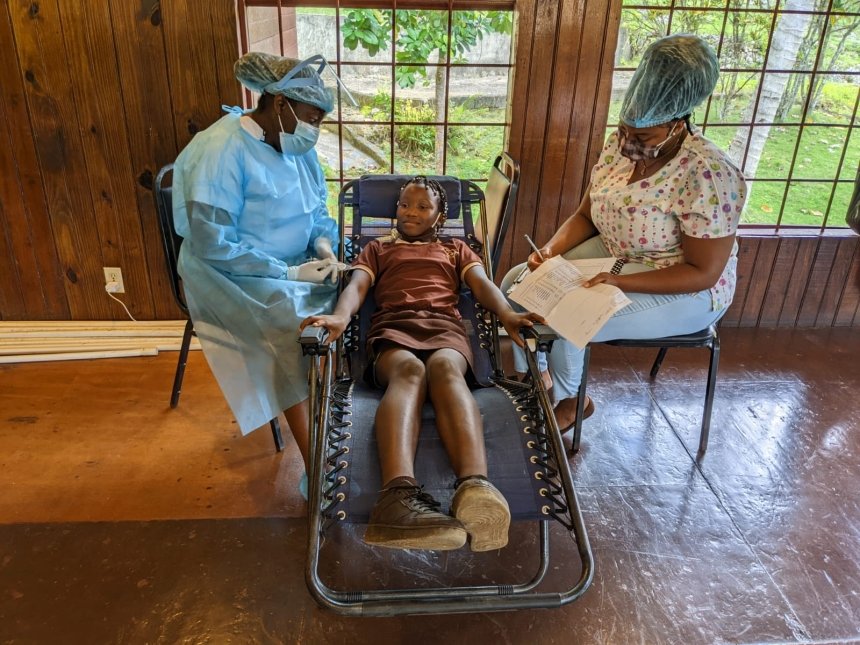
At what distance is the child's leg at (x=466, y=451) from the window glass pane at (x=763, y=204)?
7.51ft

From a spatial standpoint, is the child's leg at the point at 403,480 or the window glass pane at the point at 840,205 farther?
the window glass pane at the point at 840,205

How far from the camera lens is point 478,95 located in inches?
123

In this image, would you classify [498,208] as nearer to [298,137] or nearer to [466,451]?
[298,137]

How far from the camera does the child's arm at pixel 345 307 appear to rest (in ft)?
5.87

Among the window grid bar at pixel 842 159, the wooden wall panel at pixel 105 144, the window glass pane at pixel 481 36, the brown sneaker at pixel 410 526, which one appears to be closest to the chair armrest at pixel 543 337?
the brown sneaker at pixel 410 526

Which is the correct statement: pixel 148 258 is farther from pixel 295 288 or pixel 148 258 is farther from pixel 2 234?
pixel 295 288

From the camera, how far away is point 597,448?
2.38m

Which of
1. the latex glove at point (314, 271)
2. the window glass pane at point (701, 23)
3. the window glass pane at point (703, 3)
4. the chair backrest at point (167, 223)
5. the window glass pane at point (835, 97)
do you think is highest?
the window glass pane at point (703, 3)

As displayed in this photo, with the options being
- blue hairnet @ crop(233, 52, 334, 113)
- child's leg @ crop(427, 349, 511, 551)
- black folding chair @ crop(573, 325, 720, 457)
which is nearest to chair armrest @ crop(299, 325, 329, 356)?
child's leg @ crop(427, 349, 511, 551)

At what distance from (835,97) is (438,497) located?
2863mm

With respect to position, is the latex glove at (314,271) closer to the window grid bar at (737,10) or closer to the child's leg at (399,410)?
the child's leg at (399,410)

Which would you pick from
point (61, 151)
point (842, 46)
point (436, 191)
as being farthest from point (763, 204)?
point (61, 151)

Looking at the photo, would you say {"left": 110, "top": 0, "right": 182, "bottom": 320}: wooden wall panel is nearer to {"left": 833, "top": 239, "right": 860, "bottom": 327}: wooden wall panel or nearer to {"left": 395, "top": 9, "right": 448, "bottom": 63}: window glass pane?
{"left": 395, "top": 9, "right": 448, "bottom": 63}: window glass pane

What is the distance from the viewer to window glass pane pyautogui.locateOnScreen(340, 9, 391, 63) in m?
2.77
